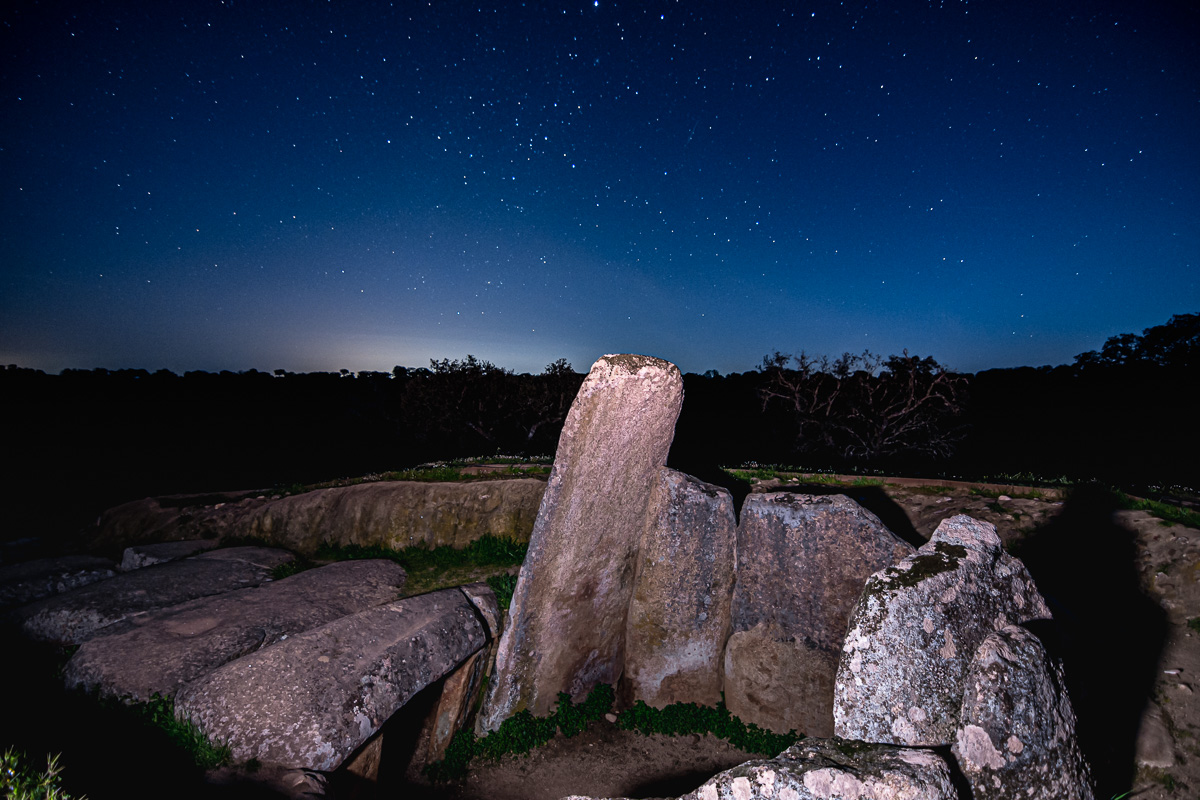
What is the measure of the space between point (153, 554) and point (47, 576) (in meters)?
1.27

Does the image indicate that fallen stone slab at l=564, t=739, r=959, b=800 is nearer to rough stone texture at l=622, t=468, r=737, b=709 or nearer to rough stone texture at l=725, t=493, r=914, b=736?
rough stone texture at l=725, t=493, r=914, b=736

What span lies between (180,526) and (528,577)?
32.1 feet

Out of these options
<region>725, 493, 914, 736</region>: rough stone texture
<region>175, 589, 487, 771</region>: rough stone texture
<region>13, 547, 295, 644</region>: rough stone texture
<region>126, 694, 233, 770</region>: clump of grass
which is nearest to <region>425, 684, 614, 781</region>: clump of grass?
<region>175, 589, 487, 771</region>: rough stone texture

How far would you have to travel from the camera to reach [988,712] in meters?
3.03

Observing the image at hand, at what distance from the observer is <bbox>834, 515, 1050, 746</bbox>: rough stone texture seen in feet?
11.2

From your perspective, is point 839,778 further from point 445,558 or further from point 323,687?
point 445,558

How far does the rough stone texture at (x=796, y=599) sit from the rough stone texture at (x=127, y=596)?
7.05m

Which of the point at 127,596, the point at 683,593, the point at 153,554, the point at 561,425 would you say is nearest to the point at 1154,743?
the point at 683,593

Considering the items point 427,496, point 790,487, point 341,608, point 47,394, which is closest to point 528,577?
point 341,608

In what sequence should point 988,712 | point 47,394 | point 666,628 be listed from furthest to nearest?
1. point 47,394
2. point 666,628
3. point 988,712

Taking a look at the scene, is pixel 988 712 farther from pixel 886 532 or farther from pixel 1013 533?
pixel 1013 533

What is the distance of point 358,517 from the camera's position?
1042cm

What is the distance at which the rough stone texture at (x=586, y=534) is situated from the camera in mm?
5441

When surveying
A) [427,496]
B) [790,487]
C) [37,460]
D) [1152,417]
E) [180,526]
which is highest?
[1152,417]
